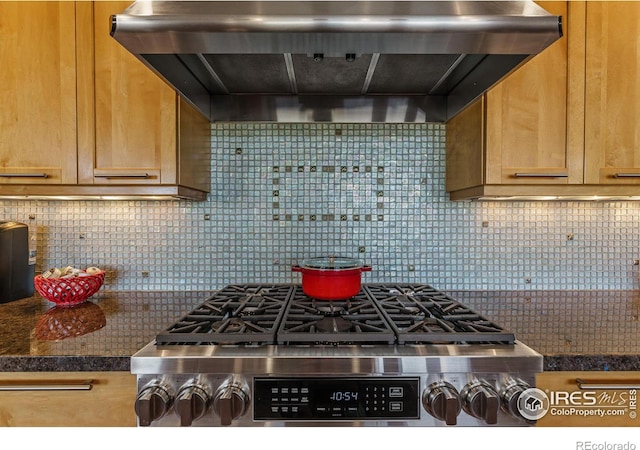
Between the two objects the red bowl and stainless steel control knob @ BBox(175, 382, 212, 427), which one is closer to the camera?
stainless steel control knob @ BBox(175, 382, 212, 427)

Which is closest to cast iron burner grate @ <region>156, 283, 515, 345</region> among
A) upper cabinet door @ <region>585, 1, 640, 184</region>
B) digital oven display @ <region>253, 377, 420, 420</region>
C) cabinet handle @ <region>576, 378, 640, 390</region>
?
digital oven display @ <region>253, 377, 420, 420</region>

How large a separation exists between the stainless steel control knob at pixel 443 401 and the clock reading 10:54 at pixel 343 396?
6.7 inches

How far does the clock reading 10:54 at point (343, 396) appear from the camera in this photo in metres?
0.89

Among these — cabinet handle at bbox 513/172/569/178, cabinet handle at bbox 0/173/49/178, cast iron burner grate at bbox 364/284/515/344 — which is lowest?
cast iron burner grate at bbox 364/284/515/344

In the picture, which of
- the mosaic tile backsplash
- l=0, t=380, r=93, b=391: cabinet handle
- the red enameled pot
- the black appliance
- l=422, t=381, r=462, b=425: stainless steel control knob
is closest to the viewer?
l=422, t=381, r=462, b=425: stainless steel control knob

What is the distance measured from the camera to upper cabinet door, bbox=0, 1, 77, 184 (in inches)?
51.4

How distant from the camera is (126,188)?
1.34 meters

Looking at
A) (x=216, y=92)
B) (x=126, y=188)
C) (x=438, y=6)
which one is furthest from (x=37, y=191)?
(x=438, y=6)

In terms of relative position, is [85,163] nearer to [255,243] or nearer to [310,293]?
[255,243]

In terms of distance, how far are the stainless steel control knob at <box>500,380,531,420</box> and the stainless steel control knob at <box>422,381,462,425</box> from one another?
0.35 ft

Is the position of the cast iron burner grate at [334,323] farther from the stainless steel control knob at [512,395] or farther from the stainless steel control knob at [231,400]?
the stainless steel control knob at [512,395]

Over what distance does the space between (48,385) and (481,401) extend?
1106mm

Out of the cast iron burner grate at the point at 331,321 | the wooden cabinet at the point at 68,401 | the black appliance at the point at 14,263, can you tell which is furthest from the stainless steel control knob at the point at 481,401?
the black appliance at the point at 14,263

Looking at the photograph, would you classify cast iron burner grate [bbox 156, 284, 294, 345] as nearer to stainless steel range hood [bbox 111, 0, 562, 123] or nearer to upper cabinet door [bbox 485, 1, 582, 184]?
stainless steel range hood [bbox 111, 0, 562, 123]
